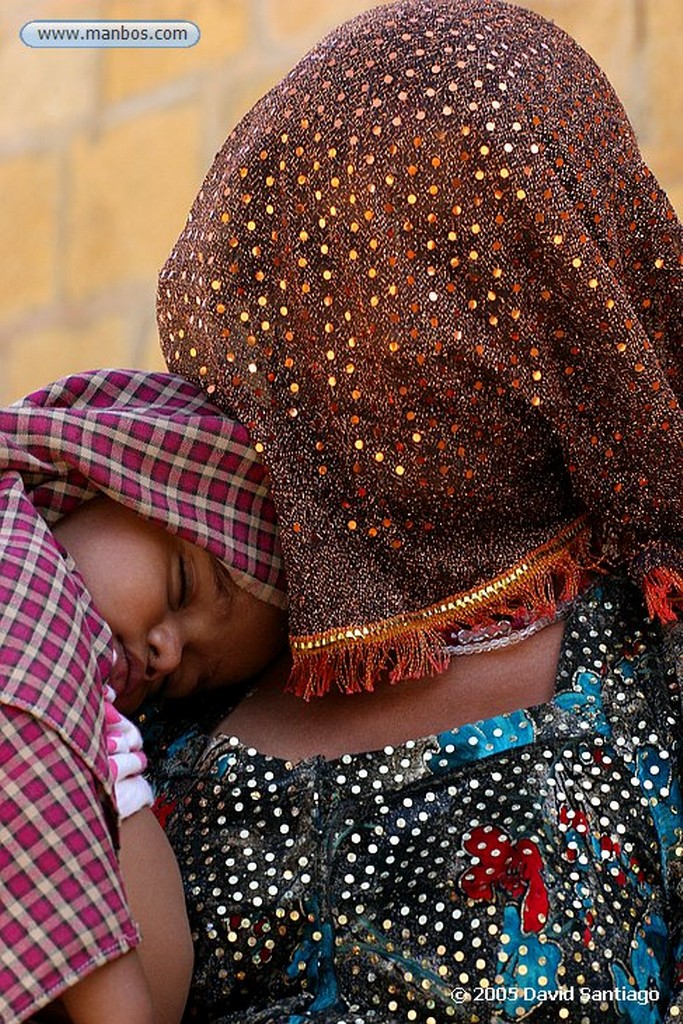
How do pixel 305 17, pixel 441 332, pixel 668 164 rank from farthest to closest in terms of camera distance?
pixel 305 17
pixel 668 164
pixel 441 332

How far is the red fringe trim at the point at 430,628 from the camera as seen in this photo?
5.42 feet

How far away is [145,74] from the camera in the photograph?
148 inches

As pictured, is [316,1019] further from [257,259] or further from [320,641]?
[257,259]

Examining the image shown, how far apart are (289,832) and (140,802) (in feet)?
0.59

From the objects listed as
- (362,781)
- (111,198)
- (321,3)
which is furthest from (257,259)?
(111,198)

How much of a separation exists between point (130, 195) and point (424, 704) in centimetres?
232

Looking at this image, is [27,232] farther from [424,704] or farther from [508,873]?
[508,873]

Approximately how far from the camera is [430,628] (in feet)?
5.49

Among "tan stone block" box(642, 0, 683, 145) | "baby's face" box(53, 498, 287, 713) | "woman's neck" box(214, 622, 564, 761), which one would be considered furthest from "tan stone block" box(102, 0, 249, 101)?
"woman's neck" box(214, 622, 564, 761)

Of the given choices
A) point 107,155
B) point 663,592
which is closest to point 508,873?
point 663,592

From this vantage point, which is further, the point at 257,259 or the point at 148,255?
the point at 148,255

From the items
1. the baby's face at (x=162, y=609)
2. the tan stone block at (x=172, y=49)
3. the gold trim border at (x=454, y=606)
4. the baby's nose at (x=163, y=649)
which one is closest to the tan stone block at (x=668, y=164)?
the tan stone block at (x=172, y=49)

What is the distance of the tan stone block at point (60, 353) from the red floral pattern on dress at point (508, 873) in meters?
2.40

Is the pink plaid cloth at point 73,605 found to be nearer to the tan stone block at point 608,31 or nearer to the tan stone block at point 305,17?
the tan stone block at point 608,31
